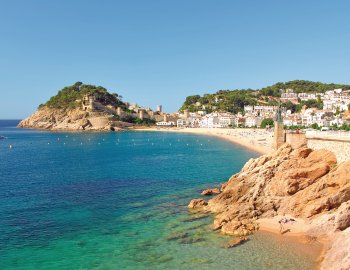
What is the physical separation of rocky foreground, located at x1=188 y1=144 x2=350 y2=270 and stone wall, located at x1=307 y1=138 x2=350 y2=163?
490 mm

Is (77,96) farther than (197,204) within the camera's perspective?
Yes

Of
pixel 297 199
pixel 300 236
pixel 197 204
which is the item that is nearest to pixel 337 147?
pixel 297 199

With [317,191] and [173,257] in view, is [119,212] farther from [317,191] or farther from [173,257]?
[317,191]

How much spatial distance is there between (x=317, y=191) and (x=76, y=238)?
16.5 m

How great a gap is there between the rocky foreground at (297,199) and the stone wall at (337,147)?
1.61 ft

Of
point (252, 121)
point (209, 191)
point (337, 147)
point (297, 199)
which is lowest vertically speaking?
point (209, 191)

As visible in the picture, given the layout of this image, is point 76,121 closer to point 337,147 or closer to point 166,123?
point 166,123

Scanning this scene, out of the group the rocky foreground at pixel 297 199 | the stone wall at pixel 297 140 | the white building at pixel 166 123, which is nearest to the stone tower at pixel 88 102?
the white building at pixel 166 123

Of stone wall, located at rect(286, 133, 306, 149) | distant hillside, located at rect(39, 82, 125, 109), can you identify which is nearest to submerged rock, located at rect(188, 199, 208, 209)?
stone wall, located at rect(286, 133, 306, 149)

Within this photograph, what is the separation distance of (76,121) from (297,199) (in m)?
147

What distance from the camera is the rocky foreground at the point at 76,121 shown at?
6161 inches

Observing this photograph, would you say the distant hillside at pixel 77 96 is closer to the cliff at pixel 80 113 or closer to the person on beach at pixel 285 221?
the cliff at pixel 80 113

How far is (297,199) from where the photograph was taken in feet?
76.4

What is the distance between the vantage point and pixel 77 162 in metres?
56.1
